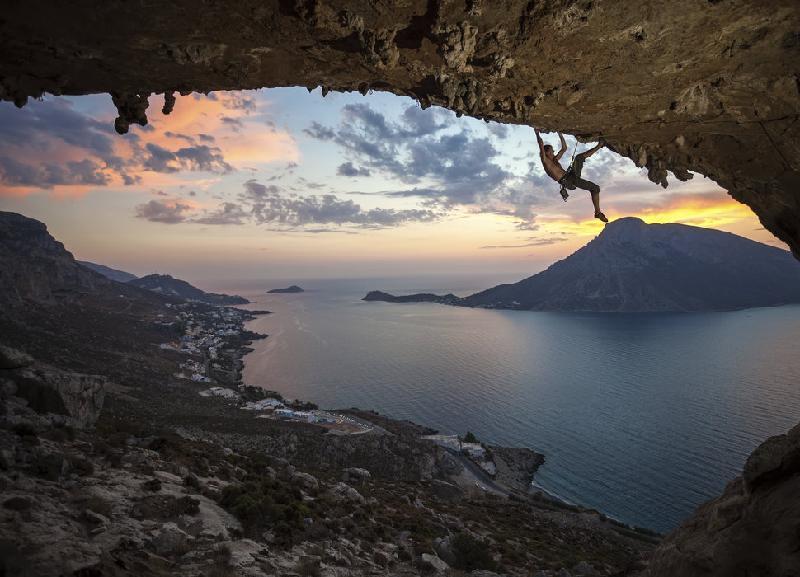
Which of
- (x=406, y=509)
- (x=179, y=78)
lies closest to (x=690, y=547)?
(x=179, y=78)

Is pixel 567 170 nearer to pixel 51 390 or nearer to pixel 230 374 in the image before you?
pixel 51 390

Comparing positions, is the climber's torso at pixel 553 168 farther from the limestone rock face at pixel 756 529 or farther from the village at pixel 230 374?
the village at pixel 230 374

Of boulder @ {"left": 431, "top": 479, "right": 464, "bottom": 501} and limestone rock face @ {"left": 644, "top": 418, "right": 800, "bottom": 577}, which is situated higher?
limestone rock face @ {"left": 644, "top": 418, "right": 800, "bottom": 577}

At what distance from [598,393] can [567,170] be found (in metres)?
90.8

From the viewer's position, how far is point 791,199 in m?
8.28

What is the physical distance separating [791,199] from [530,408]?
7724cm

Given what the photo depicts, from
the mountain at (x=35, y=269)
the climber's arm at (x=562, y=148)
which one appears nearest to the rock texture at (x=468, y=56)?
the climber's arm at (x=562, y=148)

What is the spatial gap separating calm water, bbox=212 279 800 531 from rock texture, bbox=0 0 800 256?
49921 mm

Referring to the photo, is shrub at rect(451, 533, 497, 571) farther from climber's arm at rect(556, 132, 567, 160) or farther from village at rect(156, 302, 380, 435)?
village at rect(156, 302, 380, 435)

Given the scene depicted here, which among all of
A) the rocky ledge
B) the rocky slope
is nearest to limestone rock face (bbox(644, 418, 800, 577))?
the rocky ledge

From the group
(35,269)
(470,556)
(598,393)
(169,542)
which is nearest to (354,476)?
(470,556)

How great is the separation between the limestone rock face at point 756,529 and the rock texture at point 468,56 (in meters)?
5.88

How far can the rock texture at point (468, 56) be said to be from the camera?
4812 millimetres

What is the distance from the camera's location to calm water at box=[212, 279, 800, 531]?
1998 inches
